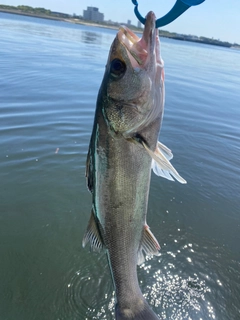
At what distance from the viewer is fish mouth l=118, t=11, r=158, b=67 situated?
6.67 feet

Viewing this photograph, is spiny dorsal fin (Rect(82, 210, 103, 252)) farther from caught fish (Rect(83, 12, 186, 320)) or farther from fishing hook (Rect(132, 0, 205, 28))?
fishing hook (Rect(132, 0, 205, 28))

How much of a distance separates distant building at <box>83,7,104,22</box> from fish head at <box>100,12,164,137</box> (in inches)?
6274

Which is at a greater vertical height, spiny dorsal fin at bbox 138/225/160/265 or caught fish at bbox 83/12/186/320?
caught fish at bbox 83/12/186/320

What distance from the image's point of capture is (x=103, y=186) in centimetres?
229

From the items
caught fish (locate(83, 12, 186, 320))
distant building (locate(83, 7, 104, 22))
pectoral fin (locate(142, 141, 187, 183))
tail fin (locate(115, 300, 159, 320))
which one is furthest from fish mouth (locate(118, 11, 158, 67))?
distant building (locate(83, 7, 104, 22))

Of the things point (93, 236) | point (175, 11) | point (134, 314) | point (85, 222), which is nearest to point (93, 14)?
point (85, 222)

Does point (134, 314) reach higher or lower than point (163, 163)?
lower

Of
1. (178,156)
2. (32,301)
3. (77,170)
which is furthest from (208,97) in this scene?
(32,301)

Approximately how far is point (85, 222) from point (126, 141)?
347 centimetres

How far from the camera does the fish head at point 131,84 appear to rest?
2100mm

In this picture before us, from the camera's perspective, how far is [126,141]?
2.22 m

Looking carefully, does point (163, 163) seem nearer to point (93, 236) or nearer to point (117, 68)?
point (117, 68)

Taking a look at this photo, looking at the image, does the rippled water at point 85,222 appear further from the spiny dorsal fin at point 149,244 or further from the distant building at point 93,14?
the distant building at point 93,14

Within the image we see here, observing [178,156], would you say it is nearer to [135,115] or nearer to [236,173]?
[236,173]
